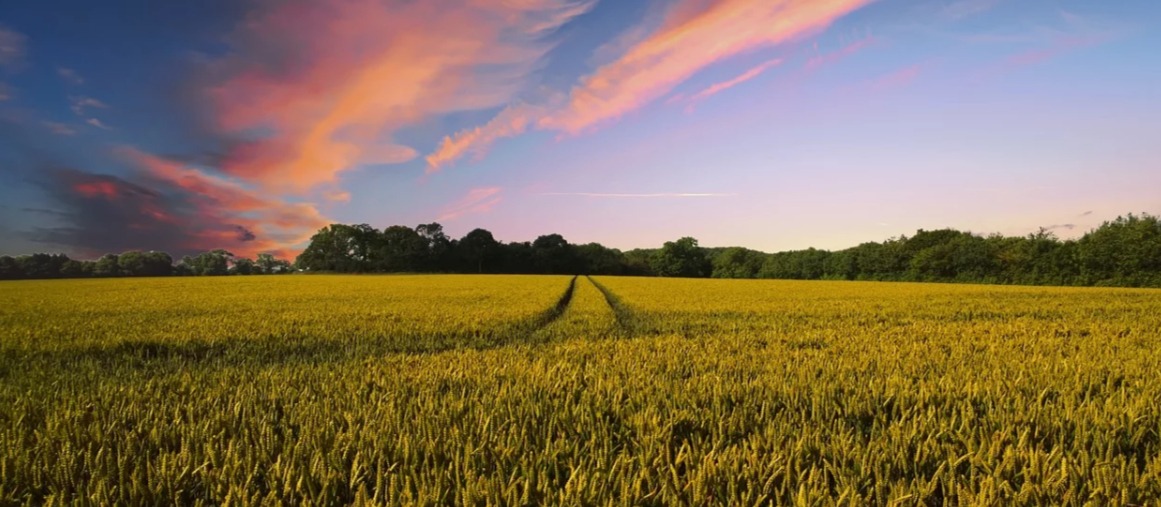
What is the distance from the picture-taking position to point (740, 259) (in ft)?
447

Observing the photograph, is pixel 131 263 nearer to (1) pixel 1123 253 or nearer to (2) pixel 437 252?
(2) pixel 437 252

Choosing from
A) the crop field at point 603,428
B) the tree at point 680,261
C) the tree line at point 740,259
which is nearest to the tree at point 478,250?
the tree line at point 740,259

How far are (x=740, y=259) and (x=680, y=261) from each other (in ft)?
53.3

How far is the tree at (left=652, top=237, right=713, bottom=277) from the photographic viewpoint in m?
137

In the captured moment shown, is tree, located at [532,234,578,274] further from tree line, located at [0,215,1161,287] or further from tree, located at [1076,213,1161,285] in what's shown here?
tree, located at [1076,213,1161,285]

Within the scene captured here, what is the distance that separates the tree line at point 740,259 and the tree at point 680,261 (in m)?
0.28

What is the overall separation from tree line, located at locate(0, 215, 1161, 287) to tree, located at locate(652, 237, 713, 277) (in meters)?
0.28

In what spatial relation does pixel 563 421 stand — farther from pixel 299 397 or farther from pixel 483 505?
pixel 299 397

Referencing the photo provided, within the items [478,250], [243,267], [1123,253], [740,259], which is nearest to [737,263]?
[740,259]

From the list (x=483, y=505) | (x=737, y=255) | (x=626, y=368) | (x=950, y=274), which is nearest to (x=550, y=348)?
(x=626, y=368)

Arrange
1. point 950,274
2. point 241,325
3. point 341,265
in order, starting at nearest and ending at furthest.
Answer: point 241,325 → point 950,274 → point 341,265

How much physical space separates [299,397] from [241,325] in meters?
10.0

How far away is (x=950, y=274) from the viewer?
281 ft

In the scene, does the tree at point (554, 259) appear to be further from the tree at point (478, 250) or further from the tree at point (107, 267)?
the tree at point (107, 267)
